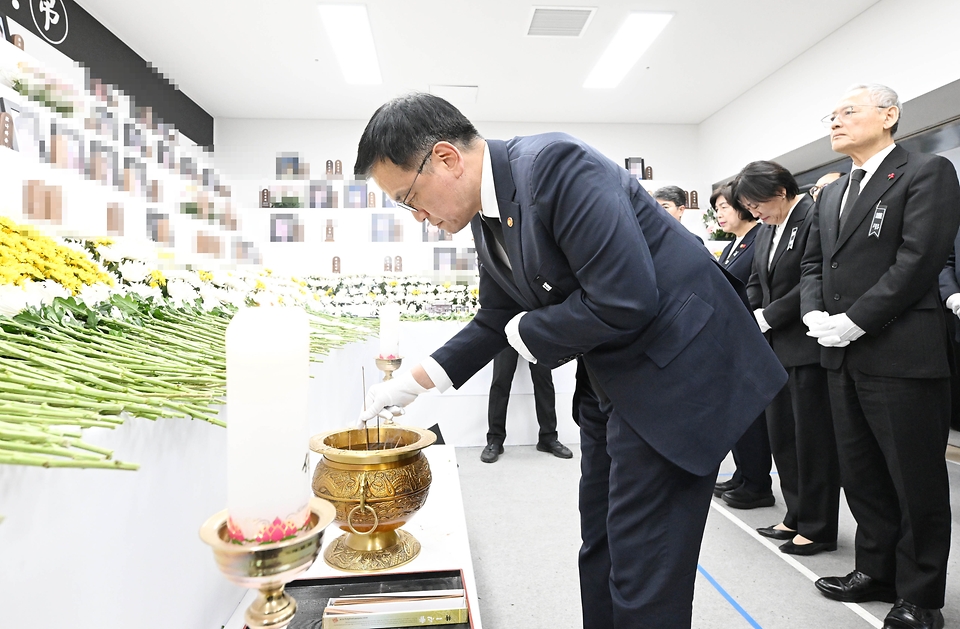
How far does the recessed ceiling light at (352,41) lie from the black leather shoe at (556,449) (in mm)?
3327

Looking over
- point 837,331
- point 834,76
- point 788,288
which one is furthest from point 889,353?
point 834,76

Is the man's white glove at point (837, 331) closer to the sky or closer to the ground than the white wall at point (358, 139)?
closer to the ground

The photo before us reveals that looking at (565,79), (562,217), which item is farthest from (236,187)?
(565,79)

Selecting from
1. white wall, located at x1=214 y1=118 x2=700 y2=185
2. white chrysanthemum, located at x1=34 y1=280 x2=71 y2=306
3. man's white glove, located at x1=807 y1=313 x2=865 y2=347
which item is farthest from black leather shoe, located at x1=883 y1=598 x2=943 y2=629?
white wall, located at x1=214 y1=118 x2=700 y2=185

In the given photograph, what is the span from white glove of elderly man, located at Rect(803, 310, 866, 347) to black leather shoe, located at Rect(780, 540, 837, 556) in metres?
0.84

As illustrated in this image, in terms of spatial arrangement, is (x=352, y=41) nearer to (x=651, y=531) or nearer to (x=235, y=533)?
(x=651, y=531)

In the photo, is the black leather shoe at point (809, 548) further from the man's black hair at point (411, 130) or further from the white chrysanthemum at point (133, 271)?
the white chrysanthemum at point (133, 271)

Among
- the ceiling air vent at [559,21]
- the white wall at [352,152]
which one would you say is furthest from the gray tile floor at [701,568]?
the white wall at [352,152]

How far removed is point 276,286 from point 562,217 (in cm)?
109

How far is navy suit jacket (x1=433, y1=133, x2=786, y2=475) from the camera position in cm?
98

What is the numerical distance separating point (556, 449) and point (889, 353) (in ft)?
7.27

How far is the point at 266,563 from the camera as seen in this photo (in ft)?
1.28

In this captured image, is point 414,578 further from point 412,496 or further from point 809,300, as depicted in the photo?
point 809,300

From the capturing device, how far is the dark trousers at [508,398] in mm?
3664
